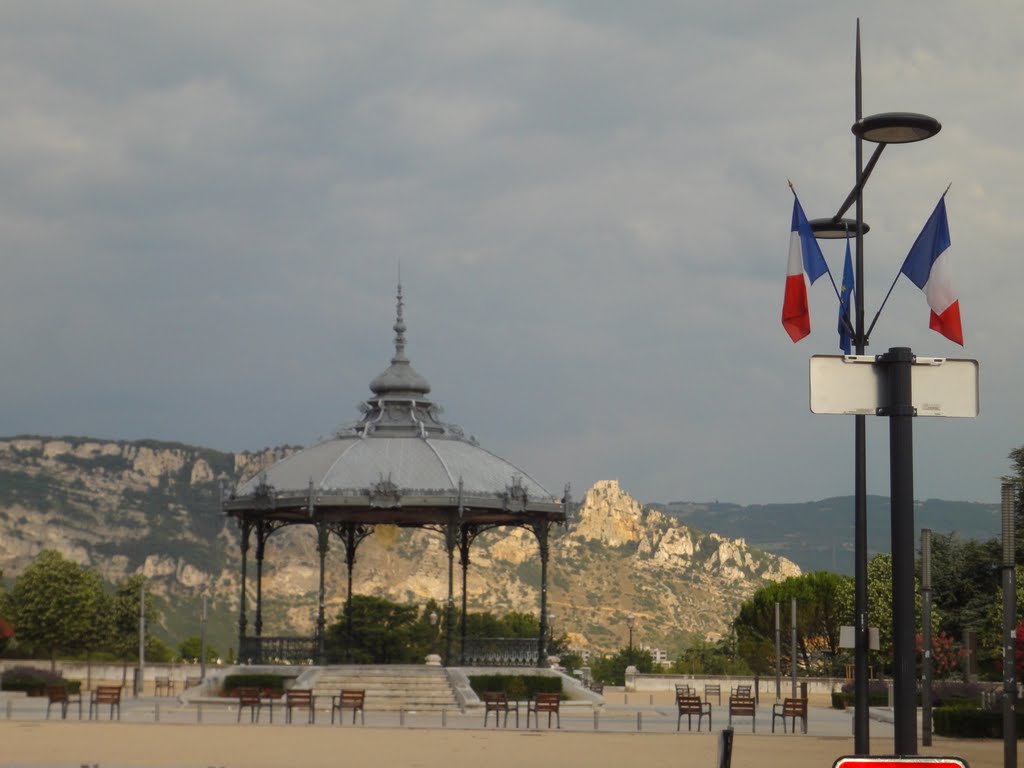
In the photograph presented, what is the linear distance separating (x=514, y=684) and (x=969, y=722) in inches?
575

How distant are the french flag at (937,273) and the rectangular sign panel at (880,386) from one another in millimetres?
3338

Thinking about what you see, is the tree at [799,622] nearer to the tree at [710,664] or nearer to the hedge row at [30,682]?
the tree at [710,664]

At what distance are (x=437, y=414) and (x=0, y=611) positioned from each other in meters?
37.1

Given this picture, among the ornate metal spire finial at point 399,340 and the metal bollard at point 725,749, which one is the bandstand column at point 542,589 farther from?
the metal bollard at point 725,749

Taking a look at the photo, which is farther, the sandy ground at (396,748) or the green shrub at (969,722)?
the green shrub at (969,722)

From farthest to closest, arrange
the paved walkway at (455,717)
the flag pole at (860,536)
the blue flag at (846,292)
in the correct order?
1. the paved walkway at (455,717)
2. the blue flag at (846,292)
3. the flag pole at (860,536)

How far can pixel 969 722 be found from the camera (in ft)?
118

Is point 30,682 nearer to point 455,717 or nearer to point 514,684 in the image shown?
point 514,684

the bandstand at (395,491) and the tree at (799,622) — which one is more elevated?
the bandstand at (395,491)

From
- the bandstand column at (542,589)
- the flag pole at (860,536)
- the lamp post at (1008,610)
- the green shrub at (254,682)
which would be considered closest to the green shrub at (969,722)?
the lamp post at (1008,610)

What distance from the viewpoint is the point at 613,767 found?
25.8m

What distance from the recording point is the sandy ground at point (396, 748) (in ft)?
86.5

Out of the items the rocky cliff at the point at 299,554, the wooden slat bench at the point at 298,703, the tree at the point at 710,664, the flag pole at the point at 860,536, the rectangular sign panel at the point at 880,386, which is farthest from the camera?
the rocky cliff at the point at 299,554

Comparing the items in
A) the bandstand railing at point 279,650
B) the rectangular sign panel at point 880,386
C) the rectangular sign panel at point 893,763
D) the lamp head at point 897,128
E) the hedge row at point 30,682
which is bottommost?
the hedge row at point 30,682
